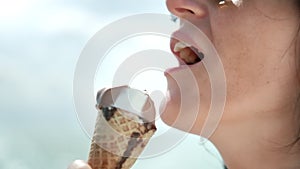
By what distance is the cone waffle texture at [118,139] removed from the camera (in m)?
1.54

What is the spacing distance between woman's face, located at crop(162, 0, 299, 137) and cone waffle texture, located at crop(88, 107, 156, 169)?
0.46ft

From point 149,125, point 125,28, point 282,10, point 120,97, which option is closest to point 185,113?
point 149,125

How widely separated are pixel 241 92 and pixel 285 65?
191 millimetres

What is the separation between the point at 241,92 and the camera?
1.65 meters

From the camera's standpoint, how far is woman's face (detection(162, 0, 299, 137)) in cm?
164

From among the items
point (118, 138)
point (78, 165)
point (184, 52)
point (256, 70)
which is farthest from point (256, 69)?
point (78, 165)

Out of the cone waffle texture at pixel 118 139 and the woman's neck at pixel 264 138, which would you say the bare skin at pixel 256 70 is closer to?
the woman's neck at pixel 264 138

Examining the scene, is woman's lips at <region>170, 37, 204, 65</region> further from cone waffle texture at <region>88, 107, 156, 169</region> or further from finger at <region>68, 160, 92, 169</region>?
finger at <region>68, 160, 92, 169</region>

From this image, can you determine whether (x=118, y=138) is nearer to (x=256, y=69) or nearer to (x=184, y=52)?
(x=184, y=52)

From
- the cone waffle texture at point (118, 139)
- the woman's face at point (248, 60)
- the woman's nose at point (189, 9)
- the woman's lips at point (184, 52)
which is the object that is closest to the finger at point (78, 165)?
the cone waffle texture at point (118, 139)

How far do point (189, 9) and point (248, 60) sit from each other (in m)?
0.29

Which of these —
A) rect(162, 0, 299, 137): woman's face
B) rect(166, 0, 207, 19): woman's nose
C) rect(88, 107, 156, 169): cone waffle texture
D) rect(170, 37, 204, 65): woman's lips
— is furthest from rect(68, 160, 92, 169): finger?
rect(166, 0, 207, 19): woman's nose

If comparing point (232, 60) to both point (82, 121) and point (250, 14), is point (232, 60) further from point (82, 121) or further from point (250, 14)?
point (82, 121)

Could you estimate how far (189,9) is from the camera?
169 centimetres
